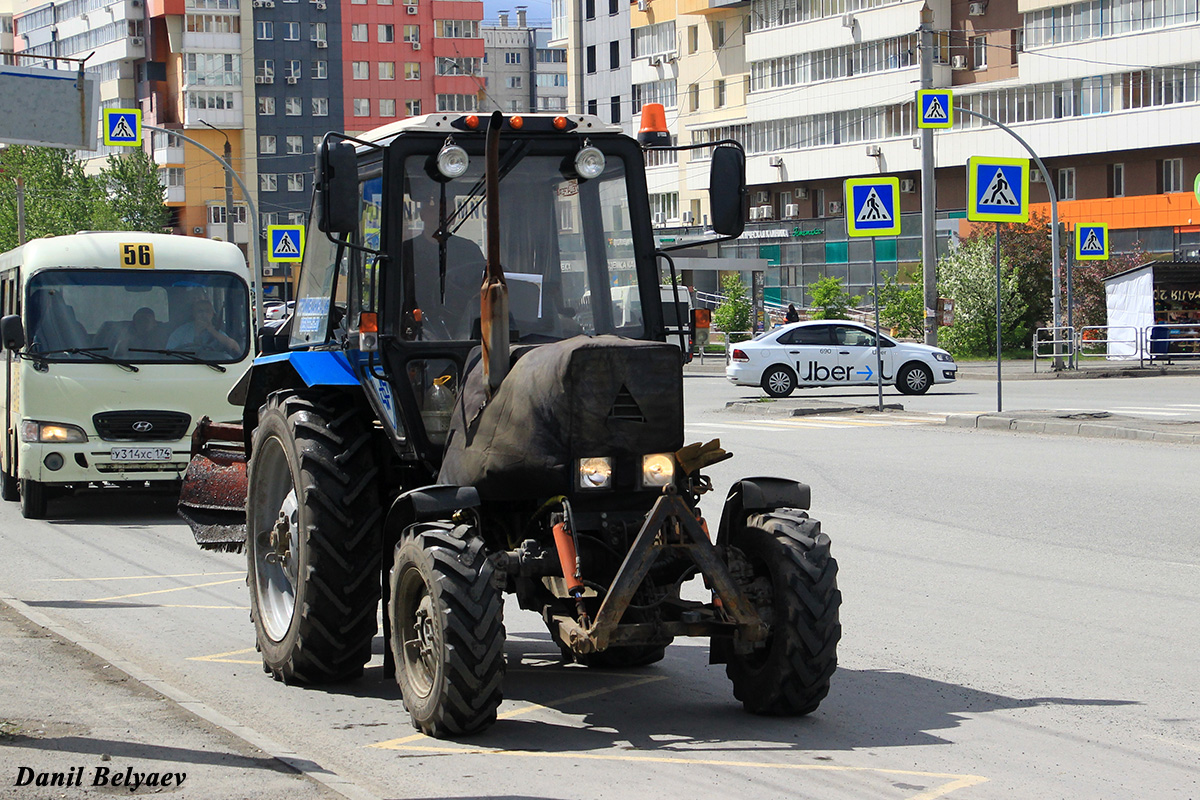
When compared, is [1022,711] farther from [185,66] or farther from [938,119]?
[185,66]

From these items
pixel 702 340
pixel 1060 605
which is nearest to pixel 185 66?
pixel 702 340

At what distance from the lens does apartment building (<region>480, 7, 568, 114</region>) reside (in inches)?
6284

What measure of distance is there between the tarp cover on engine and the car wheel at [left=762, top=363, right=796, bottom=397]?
2535cm

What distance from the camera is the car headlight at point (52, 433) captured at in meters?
14.5

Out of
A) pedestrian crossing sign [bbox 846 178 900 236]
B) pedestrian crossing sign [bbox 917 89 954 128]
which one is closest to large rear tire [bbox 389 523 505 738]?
pedestrian crossing sign [bbox 846 178 900 236]

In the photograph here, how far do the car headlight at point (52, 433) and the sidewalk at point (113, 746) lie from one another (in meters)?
7.07

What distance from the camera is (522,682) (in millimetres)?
7438

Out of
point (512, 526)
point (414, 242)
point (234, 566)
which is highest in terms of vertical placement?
point (414, 242)

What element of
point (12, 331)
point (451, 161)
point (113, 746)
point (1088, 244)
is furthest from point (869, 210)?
point (113, 746)

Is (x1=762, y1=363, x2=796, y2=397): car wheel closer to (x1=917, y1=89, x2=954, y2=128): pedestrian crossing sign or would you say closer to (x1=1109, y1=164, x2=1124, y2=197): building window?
(x1=917, y1=89, x2=954, y2=128): pedestrian crossing sign

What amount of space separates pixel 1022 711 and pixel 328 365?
3.64 meters

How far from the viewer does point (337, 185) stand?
6.62m

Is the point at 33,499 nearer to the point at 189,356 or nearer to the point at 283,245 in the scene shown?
the point at 189,356

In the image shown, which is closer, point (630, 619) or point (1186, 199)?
point (630, 619)
